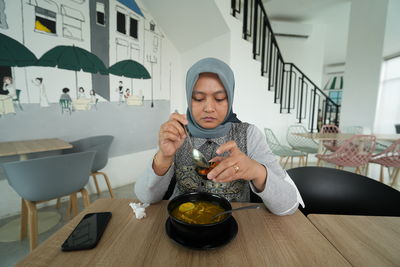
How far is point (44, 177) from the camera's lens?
1392 mm

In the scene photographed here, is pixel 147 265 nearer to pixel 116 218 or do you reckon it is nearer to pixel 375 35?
pixel 116 218

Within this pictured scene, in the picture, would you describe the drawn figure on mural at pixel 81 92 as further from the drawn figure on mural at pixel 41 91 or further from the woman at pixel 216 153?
the woman at pixel 216 153

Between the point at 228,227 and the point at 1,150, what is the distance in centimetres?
205

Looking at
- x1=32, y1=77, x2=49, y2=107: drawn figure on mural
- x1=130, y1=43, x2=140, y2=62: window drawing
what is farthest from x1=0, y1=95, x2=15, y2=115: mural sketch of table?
x1=130, y1=43, x2=140, y2=62: window drawing

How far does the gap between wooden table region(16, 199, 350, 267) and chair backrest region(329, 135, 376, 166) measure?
8.55 ft

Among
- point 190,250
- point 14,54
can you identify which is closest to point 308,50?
point 14,54

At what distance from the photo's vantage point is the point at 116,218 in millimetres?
691

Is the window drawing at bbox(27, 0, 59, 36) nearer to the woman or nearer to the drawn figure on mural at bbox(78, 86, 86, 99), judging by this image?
the drawn figure on mural at bbox(78, 86, 86, 99)

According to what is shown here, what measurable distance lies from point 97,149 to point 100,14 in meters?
1.76

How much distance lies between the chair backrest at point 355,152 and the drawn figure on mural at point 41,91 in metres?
3.78

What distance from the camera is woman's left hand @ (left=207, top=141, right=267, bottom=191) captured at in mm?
649

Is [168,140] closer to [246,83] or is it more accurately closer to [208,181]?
[208,181]

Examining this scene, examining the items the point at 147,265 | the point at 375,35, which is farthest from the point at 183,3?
the point at 375,35

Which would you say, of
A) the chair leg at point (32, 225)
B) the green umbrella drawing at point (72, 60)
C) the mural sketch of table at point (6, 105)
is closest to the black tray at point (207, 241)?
the chair leg at point (32, 225)
